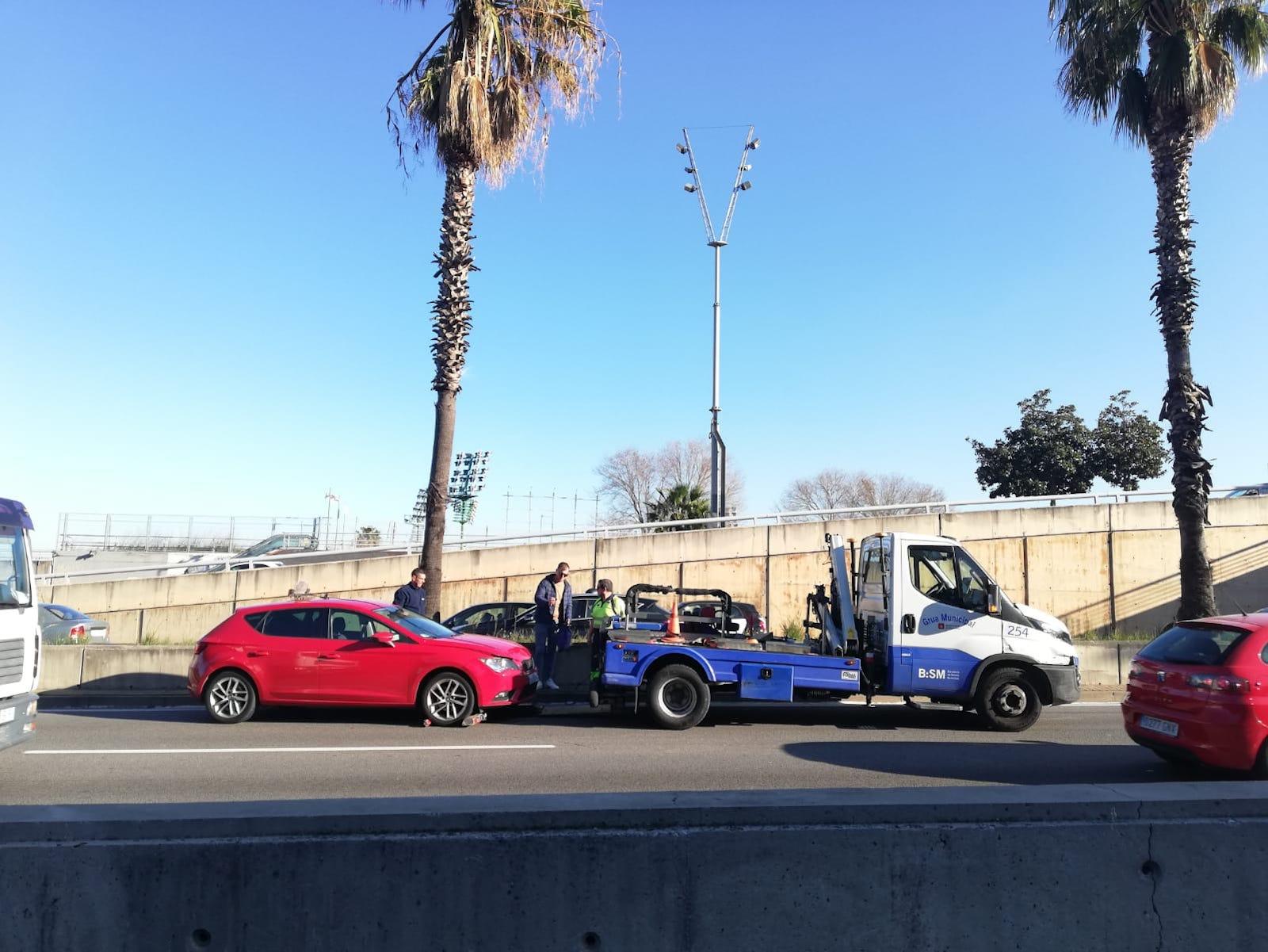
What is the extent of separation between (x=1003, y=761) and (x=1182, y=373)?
9810 millimetres

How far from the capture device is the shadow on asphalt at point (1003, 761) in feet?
29.1

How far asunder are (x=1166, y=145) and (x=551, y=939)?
1820cm

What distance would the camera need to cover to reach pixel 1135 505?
77.8 ft

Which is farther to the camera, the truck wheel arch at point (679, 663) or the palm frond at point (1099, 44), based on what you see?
the palm frond at point (1099, 44)

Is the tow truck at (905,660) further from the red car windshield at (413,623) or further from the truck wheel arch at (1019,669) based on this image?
the red car windshield at (413,623)

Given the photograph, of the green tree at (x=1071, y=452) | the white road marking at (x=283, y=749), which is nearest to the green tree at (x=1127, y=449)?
the green tree at (x=1071, y=452)

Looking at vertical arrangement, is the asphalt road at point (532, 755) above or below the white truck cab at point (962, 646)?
below

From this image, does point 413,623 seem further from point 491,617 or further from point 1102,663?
point 1102,663

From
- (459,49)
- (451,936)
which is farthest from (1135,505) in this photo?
(451,936)

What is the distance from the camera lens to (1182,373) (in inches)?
639

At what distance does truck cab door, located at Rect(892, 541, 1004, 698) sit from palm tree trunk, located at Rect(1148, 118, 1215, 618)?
6.91 metres

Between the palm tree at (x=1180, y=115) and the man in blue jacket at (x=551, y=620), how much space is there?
34.6ft

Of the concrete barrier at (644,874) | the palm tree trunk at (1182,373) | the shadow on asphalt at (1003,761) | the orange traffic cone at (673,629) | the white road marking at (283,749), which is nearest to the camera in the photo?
the concrete barrier at (644,874)

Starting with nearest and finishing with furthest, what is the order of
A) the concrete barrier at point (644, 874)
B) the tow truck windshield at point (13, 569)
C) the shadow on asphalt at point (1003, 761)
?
1. the concrete barrier at point (644, 874)
2. the tow truck windshield at point (13, 569)
3. the shadow on asphalt at point (1003, 761)
